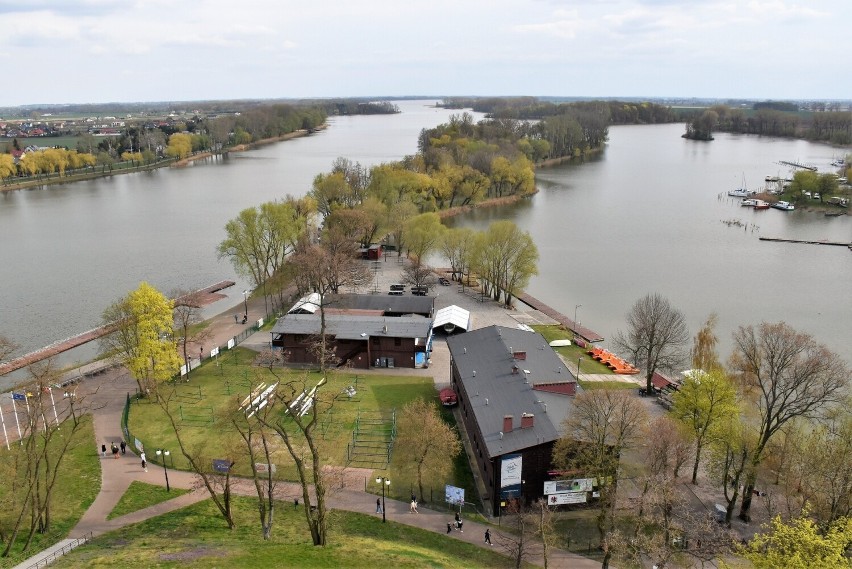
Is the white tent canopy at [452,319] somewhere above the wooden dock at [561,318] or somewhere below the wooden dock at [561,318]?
above

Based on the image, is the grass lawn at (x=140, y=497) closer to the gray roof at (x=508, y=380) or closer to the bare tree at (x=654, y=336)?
the gray roof at (x=508, y=380)

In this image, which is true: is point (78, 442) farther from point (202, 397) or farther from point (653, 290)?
point (653, 290)

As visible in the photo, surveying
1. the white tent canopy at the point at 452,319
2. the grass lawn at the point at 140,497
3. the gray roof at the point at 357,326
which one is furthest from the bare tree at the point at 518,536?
the white tent canopy at the point at 452,319

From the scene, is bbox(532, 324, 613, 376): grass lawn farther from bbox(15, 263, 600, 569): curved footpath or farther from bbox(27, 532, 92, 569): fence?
bbox(27, 532, 92, 569): fence

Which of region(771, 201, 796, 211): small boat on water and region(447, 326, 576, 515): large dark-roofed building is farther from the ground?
region(771, 201, 796, 211): small boat on water

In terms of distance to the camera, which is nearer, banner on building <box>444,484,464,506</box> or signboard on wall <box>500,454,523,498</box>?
signboard on wall <box>500,454,523,498</box>

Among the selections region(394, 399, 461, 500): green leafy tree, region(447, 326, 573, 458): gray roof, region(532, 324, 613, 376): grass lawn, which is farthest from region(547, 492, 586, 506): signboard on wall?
region(532, 324, 613, 376): grass lawn

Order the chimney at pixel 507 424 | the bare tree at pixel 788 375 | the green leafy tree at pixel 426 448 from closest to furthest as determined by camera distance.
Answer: the bare tree at pixel 788 375
the green leafy tree at pixel 426 448
the chimney at pixel 507 424

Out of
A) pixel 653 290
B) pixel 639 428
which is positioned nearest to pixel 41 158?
pixel 653 290

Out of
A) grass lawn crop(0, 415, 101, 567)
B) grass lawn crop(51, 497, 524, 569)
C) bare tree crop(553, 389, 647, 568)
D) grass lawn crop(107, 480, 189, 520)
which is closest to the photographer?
grass lawn crop(51, 497, 524, 569)
